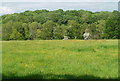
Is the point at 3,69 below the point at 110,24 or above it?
above

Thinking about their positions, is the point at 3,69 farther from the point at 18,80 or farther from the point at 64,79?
the point at 64,79

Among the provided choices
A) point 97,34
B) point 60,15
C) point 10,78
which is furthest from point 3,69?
point 60,15

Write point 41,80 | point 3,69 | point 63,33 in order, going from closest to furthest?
1. point 41,80
2. point 3,69
3. point 63,33

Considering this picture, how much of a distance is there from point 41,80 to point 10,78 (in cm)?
144

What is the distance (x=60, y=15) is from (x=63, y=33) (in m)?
26.1

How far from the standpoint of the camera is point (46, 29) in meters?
64.4

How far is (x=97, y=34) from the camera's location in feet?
218

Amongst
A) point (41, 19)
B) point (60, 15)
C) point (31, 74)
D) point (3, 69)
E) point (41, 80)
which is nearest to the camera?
point (41, 80)

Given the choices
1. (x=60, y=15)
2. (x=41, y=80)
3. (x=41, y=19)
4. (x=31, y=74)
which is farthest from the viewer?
(x=60, y=15)

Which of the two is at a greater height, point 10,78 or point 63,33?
point 10,78

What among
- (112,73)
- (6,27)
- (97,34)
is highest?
(112,73)

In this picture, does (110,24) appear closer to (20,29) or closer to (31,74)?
(20,29)

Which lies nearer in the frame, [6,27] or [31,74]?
[31,74]

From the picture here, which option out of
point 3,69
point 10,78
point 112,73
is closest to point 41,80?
point 10,78
